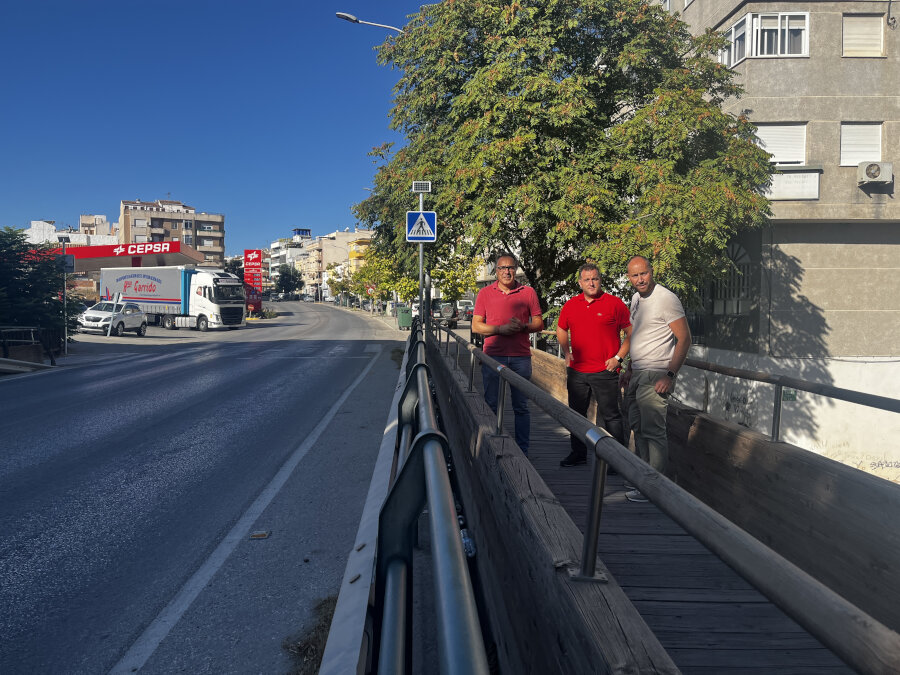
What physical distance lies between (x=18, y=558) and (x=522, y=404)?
12.4ft

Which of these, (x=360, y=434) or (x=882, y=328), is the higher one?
(x=882, y=328)

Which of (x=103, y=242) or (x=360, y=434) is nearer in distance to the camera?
(x=360, y=434)

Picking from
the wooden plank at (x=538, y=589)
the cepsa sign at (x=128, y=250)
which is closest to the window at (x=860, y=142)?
the wooden plank at (x=538, y=589)

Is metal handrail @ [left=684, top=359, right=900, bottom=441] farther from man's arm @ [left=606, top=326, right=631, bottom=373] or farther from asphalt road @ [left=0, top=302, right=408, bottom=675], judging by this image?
asphalt road @ [left=0, top=302, right=408, bottom=675]

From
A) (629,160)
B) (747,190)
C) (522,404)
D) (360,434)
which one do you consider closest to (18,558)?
(522,404)

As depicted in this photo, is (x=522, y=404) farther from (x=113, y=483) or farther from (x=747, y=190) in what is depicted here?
(x=747, y=190)

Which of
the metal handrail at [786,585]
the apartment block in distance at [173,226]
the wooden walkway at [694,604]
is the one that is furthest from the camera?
the apartment block in distance at [173,226]

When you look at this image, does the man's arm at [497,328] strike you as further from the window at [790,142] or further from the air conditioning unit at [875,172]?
the air conditioning unit at [875,172]

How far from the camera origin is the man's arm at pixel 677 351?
14.9ft

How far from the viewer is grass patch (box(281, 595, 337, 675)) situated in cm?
319

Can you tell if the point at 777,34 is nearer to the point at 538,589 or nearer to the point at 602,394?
the point at 602,394

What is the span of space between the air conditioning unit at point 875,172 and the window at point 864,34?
10.1 feet

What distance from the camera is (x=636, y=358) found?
4.77 m

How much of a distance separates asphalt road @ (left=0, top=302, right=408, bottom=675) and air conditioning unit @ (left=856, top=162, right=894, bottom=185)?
14.4m
